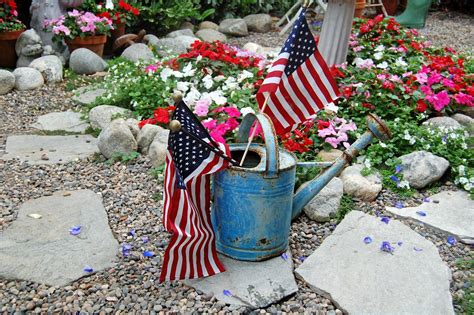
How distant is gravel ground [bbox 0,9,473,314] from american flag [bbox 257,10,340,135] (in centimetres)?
67

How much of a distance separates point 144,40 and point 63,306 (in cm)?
523

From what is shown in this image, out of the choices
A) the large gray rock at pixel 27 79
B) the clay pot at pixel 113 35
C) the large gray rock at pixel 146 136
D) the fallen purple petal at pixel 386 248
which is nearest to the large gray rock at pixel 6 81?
the large gray rock at pixel 27 79

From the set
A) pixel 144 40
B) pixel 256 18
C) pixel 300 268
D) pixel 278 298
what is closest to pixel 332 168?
pixel 300 268

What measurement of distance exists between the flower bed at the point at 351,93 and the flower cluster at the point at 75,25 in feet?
3.21

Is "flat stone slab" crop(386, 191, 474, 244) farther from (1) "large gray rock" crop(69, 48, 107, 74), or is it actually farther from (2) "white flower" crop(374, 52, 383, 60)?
(1) "large gray rock" crop(69, 48, 107, 74)

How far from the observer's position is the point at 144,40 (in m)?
7.02

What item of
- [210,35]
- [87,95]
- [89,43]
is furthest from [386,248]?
[210,35]

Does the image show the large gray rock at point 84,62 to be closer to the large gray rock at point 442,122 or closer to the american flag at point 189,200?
the large gray rock at point 442,122

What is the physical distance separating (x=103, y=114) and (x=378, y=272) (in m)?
2.64

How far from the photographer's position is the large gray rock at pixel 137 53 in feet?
20.1

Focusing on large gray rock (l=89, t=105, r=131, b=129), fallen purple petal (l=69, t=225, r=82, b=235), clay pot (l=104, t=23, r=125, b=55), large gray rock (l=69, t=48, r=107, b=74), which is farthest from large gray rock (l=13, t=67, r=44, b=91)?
fallen purple petal (l=69, t=225, r=82, b=235)

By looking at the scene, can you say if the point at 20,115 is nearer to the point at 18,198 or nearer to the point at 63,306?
the point at 18,198

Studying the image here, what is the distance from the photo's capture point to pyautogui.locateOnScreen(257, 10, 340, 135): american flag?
2.50 metres

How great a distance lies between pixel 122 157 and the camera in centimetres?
369
